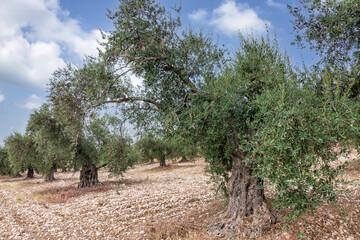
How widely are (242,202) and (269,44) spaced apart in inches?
267

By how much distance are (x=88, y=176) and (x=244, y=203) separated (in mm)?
22472

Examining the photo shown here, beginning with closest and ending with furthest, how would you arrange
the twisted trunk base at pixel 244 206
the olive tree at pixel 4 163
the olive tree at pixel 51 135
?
1. the twisted trunk base at pixel 244 206
2. the olive tree at pixel 51 135
3. the olive tree at pixel 4 163

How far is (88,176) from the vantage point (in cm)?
2780

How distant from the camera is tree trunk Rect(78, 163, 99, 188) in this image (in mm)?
27344

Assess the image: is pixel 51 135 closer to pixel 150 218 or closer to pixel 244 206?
pixel 150 218

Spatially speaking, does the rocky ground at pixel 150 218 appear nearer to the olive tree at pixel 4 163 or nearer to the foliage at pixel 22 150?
the foliage at pixel 22 150

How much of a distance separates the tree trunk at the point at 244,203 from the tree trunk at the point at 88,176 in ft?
68.3

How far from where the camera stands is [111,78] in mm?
9391

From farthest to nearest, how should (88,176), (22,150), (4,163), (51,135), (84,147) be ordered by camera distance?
(4,163) → (22,150) → (88,176) → (84,147) → (51,135)

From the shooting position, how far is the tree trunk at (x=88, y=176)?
89.7 ft

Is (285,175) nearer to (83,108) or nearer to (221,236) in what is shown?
(221,236)

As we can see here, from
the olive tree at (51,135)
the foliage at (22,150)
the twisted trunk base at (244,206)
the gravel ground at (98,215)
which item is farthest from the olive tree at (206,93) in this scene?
the foliage at (22,150)

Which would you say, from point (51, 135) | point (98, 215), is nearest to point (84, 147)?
point (51, 135)

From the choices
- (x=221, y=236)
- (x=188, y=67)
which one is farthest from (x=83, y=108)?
(x=221, y=236)
